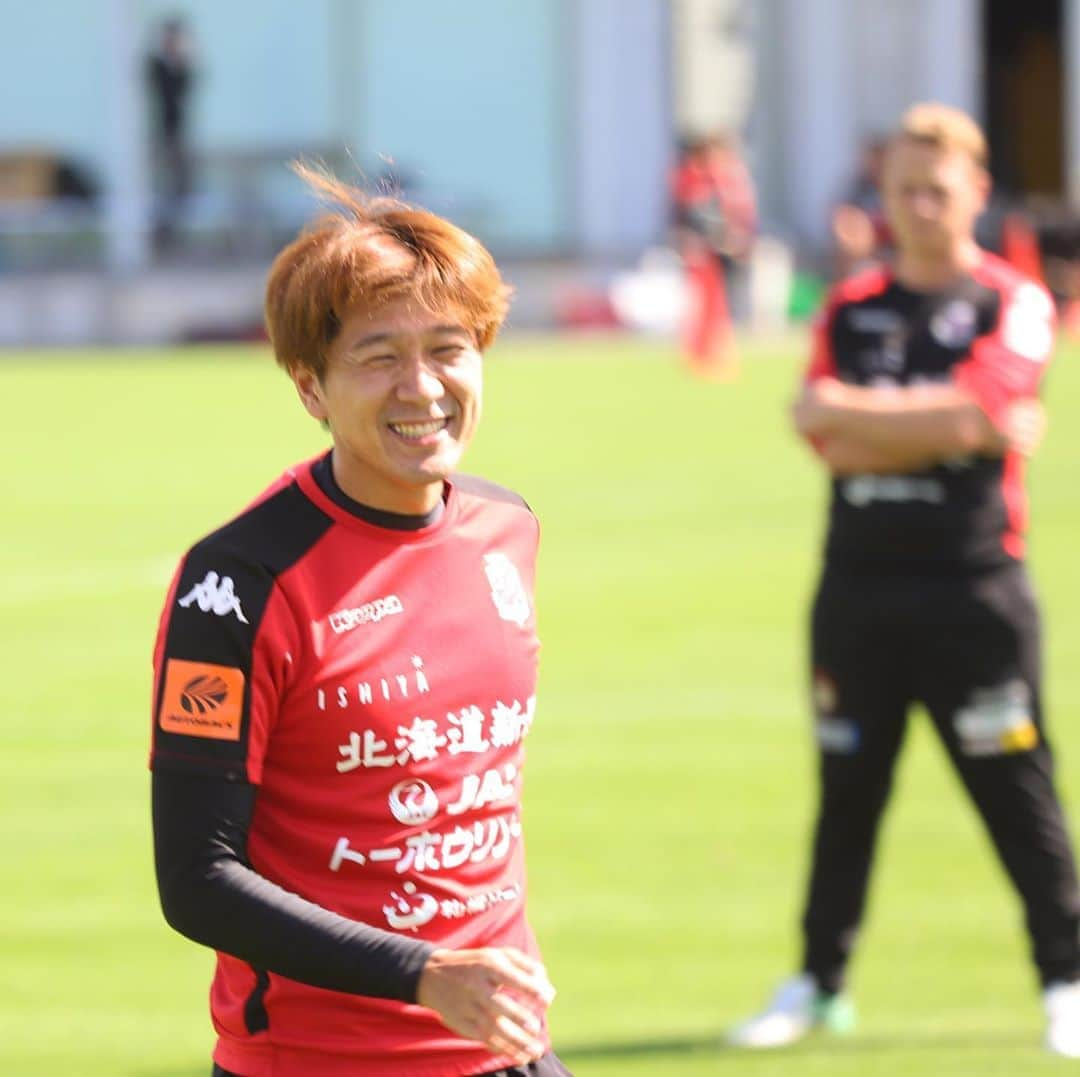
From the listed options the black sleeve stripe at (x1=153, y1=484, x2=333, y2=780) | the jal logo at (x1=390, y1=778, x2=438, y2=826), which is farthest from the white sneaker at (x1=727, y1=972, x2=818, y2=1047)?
the black sleeve stripe at (x1=153, y1=484, x2=333, y2=780)

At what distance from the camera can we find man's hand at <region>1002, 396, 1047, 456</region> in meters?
6.28

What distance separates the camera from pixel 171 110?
135 feet

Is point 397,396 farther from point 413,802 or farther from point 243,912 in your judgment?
point 243,912

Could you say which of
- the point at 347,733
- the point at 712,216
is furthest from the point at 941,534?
the point at 712,216

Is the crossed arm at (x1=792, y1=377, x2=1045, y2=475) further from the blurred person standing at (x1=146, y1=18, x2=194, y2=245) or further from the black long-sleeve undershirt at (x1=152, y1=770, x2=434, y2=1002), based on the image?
the blurred person standing at (x1=146, y1=18, x2=194, y2=245)

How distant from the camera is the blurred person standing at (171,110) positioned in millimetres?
40500

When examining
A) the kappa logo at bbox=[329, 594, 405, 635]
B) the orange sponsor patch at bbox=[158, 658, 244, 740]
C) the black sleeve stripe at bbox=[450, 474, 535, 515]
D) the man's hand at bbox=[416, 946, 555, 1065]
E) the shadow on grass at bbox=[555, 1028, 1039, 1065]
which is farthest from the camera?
the shadow on grass at bbox=[555, 1028, 1039, 1065]

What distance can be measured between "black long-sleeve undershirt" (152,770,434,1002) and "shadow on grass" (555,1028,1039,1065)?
125 inches

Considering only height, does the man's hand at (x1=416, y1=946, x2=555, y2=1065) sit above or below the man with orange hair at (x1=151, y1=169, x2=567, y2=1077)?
below

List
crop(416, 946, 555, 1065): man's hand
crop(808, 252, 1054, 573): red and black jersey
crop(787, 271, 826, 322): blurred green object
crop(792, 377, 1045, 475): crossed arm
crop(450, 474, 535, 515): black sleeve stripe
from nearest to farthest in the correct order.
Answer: crop(416, 946, 555, 1065): man's hand, crop(450, 474, 535, 515): black sleeve stripe, crop(792, 377, 1045, 475): crossed arm, crop(808, 252, 1054, 573): red and black jersey, crop(787, 271, 826, 322): blurred green object

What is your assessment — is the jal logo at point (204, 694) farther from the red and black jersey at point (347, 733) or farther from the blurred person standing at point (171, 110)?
the blurred person standing at point (171, 110)

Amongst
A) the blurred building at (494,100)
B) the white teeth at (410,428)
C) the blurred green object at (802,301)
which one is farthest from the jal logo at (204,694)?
the blurred building at (494,100)

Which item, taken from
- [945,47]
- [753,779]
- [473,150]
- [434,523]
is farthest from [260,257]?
[434,523]

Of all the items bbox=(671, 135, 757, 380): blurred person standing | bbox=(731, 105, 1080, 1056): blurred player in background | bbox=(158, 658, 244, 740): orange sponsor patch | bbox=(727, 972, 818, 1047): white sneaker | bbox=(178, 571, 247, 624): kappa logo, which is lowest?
bbox=(671, 135, 757, 380): blurred person standing
